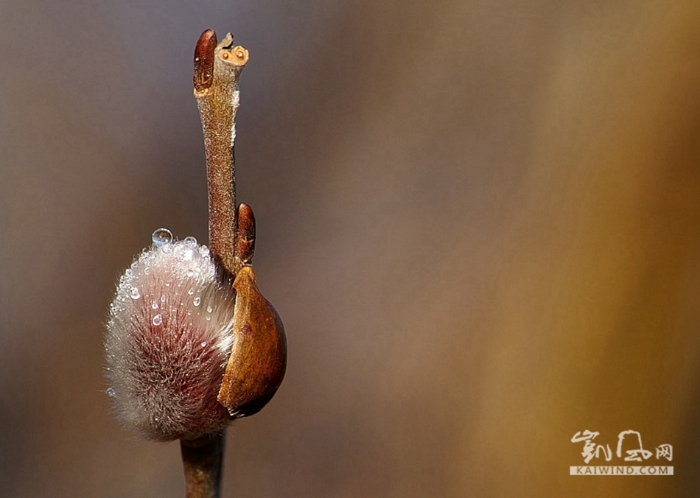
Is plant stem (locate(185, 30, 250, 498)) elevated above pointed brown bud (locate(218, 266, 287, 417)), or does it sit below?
above

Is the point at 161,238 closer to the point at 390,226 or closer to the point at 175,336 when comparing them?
the point at 175,336

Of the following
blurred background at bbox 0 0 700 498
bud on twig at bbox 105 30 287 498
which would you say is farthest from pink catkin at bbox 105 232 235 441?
blurred background at bbox 0 0 700 498

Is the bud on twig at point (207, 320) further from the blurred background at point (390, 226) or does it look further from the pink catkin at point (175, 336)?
→ the blurred background at point (390, 226)

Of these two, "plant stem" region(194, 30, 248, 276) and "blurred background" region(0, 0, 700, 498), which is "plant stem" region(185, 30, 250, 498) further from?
"blurred background" region(0, 0, 700, 498)

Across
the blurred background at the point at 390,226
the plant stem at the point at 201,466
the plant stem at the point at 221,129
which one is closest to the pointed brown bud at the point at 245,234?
the plant stem at the point at 221,129

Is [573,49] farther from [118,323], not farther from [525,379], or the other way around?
[118,323]

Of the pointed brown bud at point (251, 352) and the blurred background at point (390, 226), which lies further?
the blurred background at point (390, 226)
